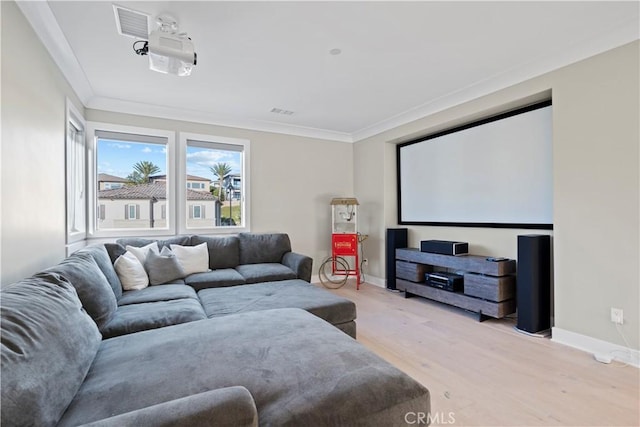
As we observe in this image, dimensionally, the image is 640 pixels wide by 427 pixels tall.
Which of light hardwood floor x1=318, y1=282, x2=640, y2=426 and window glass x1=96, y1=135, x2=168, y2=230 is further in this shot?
window glass x1=96, y1=135, x2=168, y2=230

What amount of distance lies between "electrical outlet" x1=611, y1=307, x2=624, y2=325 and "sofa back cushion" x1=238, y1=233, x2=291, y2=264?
330 cm

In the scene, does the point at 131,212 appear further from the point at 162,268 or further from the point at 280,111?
the point at 280,111

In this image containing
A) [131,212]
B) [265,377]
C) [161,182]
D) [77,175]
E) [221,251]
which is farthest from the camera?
[161,182]

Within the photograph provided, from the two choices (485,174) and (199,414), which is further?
(485,174)

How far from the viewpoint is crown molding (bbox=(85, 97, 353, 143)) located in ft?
12.2

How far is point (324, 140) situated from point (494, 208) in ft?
9.31

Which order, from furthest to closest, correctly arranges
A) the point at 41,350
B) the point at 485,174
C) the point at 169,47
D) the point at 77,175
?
the point at 485,174 < the point at 77,175 < the point at 169,47 < the point at 41,350

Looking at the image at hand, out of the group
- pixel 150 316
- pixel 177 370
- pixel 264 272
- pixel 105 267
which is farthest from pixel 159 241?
pixel 177 370

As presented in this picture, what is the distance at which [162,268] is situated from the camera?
Answer: 3055 mm

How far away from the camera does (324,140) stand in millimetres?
5219

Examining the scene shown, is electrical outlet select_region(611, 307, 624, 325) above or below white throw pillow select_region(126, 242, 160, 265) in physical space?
below

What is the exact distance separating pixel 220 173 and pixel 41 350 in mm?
3681

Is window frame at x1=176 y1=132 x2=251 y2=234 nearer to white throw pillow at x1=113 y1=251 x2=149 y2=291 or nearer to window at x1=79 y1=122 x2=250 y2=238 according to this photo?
window at x1=79 y1=122 x2=250 y2=238

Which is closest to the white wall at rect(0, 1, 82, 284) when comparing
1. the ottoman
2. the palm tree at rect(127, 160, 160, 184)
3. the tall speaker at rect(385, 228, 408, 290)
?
the ottoman
